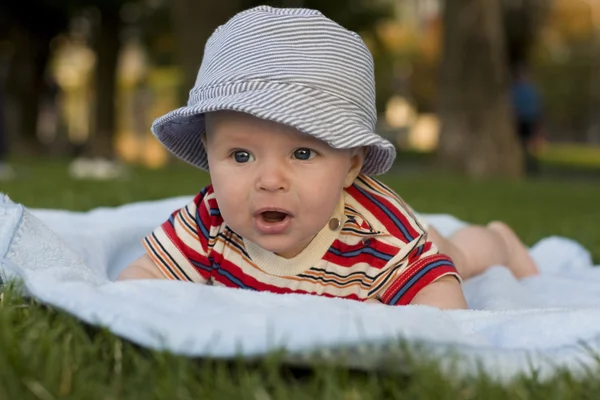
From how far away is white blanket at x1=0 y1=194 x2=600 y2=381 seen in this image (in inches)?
59.9

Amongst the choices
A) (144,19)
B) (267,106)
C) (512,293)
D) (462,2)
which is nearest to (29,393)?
(267,106)

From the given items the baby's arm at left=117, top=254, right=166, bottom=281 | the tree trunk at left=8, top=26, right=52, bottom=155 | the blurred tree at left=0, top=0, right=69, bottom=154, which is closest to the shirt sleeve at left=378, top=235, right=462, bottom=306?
the baby's arm at left=117, top=254, right=166, bottom=281

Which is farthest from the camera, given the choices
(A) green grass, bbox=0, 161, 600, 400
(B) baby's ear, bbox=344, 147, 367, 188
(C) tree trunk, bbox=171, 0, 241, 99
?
(C) tree trunk, bbox=171, 0, 241, 99

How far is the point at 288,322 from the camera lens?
1.59 metres

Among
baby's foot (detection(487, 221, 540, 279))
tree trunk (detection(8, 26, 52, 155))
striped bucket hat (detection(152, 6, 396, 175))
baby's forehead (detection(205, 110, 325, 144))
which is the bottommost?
tree trunk (detection(8, 26, 52, 155))

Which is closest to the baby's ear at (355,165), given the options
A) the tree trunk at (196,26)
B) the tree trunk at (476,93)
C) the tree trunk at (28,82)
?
the tree trunk at (476,93)

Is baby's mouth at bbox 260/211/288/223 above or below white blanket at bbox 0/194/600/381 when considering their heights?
above

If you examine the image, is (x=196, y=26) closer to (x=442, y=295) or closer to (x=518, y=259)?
(x=518, y=259)

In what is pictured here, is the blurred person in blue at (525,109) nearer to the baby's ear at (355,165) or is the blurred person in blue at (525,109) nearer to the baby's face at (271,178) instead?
the baby's ear at (355,165)

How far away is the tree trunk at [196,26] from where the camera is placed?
11.4 meters

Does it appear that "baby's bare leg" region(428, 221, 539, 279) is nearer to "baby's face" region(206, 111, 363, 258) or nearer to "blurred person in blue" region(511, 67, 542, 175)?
"baby's face" region(206, 111, 363, 258)

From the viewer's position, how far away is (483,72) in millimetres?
11180

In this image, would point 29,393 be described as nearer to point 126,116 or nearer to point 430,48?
point 126,116

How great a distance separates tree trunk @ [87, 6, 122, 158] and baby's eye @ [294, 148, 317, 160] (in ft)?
50.4
